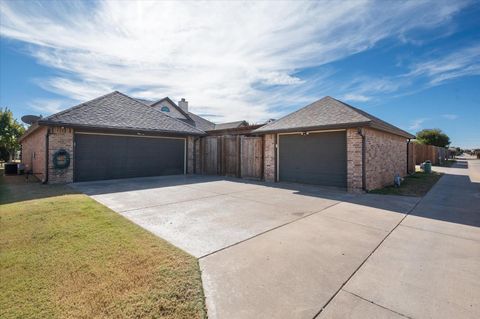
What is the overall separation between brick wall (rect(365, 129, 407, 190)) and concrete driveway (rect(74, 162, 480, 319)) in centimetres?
263

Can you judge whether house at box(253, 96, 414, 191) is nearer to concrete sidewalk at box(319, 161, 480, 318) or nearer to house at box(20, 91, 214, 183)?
concrete sidewalk at box(319, 161, 480, 318)

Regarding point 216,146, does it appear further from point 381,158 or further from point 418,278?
point 418,278

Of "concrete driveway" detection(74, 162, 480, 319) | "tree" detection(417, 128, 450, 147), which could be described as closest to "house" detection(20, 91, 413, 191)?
"concrete driveway" detection(74, 162, 480, 319)

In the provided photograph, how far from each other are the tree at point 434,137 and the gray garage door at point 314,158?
3788cm

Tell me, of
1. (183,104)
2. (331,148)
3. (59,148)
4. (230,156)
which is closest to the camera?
(331,148)

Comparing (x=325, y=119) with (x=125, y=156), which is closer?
(x=325, y=119)

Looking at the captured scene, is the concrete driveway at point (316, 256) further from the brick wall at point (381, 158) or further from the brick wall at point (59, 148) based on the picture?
the brick wall at point (59, 148)

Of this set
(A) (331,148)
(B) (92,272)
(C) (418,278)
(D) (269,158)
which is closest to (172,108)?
(D) (269,158)

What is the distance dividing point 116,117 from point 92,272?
10773mm

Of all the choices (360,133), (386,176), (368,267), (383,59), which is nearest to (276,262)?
(368,267)

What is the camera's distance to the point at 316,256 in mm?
3324

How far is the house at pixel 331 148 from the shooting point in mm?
8633

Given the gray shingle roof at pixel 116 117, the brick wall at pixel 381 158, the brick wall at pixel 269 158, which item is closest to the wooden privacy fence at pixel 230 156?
the brick wall at pixel 269 158

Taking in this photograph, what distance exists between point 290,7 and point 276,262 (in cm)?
738
